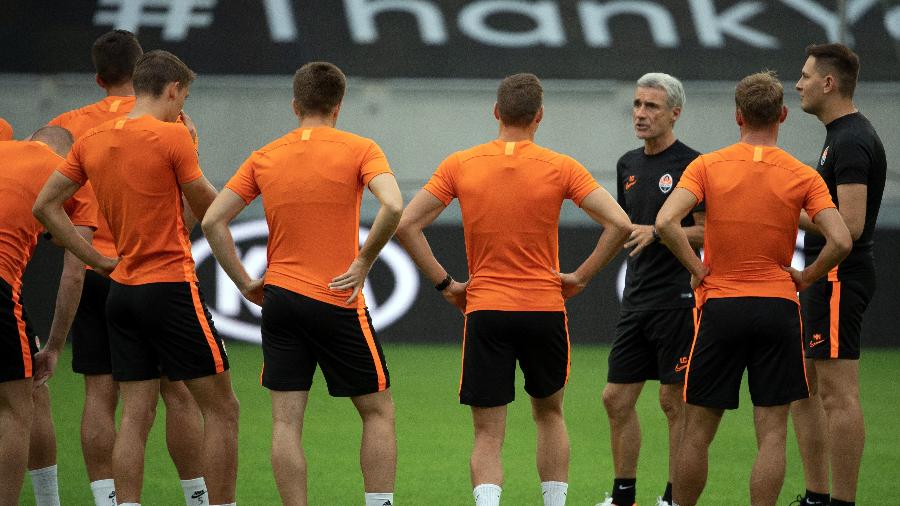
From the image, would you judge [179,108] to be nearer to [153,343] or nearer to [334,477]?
[153,343]

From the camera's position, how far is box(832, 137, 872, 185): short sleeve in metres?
5.20

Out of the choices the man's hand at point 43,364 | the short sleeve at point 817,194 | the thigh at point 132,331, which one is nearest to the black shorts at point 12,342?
the man's hand at point 43,364

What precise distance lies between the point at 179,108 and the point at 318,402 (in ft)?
13.1

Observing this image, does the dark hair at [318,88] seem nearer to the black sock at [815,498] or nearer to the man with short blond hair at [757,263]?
the man with short blond hair at [757,263]

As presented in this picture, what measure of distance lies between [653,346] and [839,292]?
90 cm

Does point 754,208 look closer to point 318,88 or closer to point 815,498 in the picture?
point 815,498

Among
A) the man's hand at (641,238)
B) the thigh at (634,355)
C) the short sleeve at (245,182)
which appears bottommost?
the thigh at (634,355)

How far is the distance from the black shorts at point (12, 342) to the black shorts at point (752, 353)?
8.62 feet

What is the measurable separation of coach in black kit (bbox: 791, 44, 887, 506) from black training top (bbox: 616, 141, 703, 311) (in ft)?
1.93

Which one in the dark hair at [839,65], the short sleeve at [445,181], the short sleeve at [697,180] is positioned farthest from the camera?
the dark hair at [839,65]

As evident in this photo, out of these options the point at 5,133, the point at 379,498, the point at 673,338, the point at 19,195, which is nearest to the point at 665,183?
the point at 673,338

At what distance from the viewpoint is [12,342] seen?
4738mm

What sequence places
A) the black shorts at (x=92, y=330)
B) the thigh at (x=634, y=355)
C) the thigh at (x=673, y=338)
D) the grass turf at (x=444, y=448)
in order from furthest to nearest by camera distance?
1. the grass turf at (x=444, y=448)
2. the thigh at (x=634, y=355)
3. the thigh at (x=673, y=338)
4. the black shorts at (x=92, y=330)

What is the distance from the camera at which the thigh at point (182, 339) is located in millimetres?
4754
